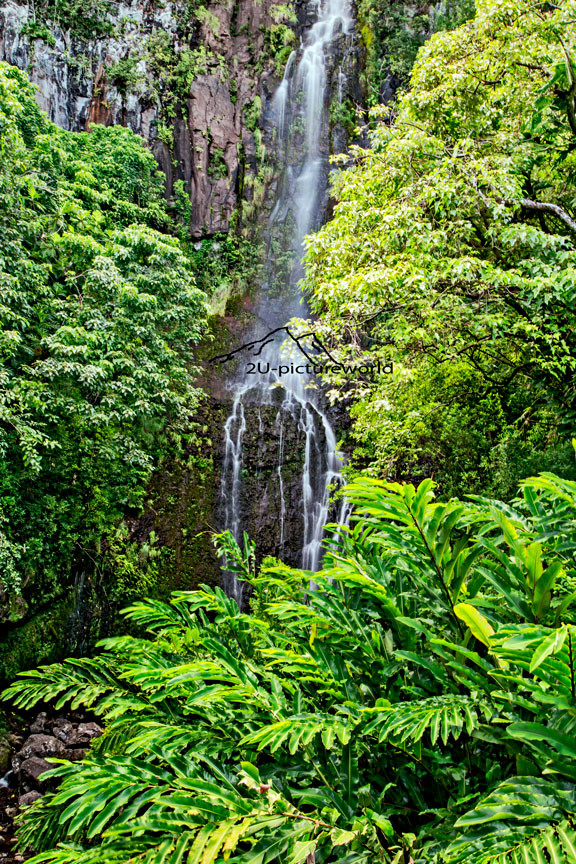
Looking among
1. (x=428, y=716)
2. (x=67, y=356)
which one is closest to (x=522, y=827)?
(x=428, y=716)

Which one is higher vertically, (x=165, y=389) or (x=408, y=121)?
(x=408, y=121)

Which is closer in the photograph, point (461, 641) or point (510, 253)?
point (461, 641)

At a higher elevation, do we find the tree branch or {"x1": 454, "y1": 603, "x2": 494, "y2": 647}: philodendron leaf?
the tree branch

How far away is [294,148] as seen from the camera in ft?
53.3

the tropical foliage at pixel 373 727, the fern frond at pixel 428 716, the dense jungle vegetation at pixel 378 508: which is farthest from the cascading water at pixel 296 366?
the fern frond at pixel 428 716

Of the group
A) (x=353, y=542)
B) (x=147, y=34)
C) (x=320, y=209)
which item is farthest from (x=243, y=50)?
(x=353, y=542)

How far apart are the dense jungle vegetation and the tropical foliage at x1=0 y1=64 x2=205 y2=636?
5 cm

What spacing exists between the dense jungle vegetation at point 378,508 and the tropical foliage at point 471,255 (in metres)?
0.04

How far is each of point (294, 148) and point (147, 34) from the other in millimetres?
5258

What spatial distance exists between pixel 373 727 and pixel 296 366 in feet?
38.5

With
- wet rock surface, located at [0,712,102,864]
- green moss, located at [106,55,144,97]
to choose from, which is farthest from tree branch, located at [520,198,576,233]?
green moss, located at [106,55,144,97]

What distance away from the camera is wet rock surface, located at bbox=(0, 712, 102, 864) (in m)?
5.41

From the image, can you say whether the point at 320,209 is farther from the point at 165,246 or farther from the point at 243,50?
the point at 165,246

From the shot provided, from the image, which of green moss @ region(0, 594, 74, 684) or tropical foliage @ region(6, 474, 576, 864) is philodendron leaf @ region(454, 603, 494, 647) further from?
green moss @ region(0, 594, 74, 684)
